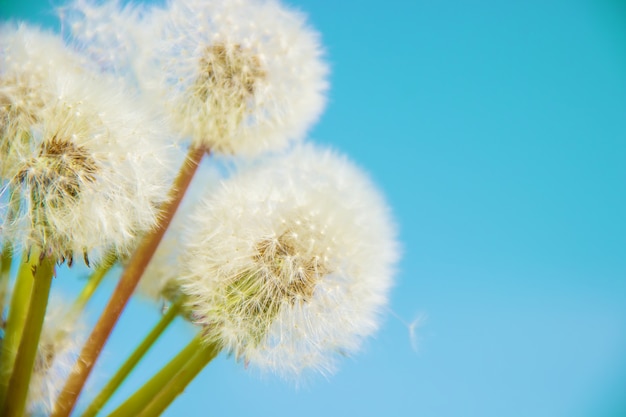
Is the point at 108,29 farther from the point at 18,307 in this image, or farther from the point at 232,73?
the point at 18,307

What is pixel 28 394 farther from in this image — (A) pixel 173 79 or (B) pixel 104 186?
(A) pixel 173 79

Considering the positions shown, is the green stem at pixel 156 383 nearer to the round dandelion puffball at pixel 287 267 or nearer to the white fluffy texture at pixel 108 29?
the round dandelion puffball at pixel 287 267

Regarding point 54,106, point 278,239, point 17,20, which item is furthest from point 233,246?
point 17,20

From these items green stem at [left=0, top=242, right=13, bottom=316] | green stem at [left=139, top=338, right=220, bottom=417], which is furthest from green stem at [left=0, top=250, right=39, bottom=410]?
green stem at [left=139, top=338, right=220, bottom=417]

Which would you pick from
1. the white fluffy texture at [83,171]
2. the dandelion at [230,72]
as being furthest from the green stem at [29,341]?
the dandelion at [230,72]

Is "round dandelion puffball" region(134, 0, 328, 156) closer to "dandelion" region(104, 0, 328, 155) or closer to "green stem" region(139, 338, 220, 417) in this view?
"dandelion" region(104, 0, 328, 155)

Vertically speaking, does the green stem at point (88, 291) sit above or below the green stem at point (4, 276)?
above

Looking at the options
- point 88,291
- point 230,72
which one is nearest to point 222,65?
point 230,72
